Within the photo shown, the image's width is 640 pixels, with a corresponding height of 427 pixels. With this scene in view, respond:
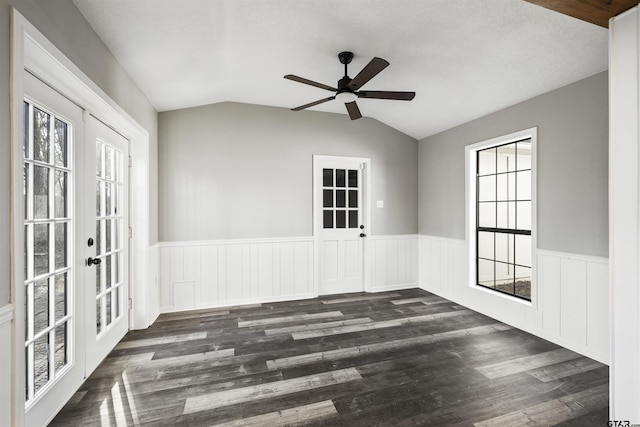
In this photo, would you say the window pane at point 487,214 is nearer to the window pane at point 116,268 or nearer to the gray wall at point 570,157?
the gray wall at point 570,157

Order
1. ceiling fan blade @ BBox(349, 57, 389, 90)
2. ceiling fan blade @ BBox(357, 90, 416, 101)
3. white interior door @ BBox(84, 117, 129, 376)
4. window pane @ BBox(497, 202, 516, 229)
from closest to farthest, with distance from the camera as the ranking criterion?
ceiling fan blade @ BBox(349, 57, 389, 90), white interior door @ BBox(84, 117, 129, 376), ceiling fan blade @ BBox(357, 90, 416, 101), window pane @ BBox(497, 202, 516, 229)

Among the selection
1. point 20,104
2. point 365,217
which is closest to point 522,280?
point 365,217

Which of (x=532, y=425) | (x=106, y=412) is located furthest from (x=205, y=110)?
(x=532, y=425)

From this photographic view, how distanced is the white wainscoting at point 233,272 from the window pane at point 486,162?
8.67 ft

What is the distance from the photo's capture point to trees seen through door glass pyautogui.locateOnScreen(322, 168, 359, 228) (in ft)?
15.4

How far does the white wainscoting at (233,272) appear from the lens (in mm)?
3910

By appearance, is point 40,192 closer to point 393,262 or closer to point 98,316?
point 98,316

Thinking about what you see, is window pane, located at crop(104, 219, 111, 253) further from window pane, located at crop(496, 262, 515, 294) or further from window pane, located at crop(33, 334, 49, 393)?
window pane, located at crop(496, 262, 515, 294)

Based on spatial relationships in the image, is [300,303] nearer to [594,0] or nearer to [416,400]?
[416,400]

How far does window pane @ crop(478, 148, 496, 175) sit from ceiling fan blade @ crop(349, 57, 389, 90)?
250 centimetres

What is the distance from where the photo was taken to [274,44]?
107 inches

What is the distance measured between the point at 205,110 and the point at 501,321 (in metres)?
4.65

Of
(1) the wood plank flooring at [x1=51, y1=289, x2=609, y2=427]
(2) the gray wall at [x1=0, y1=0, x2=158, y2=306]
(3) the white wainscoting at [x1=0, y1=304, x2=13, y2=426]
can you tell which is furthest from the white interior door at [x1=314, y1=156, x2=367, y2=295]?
(3) the white wainscoting at [x1=0, y1=304, x2=13, y2=426]

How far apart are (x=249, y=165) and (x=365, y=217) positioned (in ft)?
6.62
